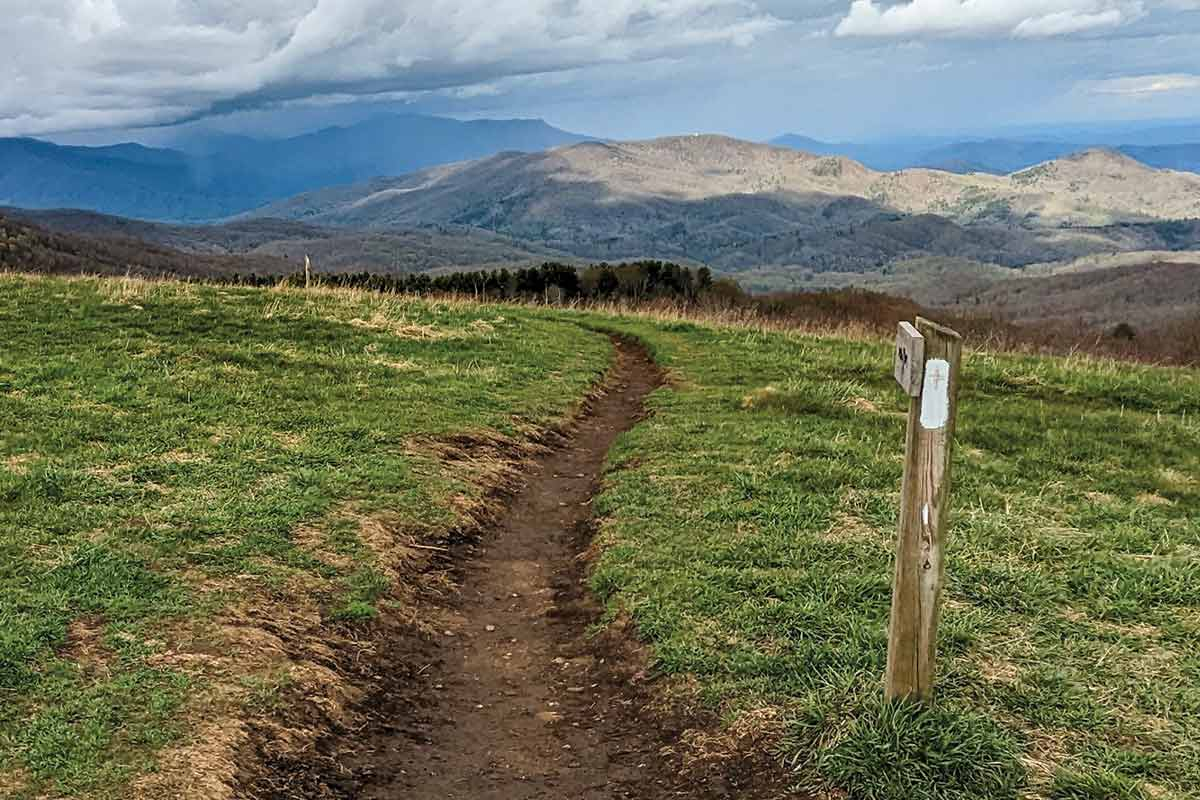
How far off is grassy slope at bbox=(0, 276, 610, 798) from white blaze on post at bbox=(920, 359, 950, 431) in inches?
212

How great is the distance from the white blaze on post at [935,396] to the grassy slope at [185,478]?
5.38 meters

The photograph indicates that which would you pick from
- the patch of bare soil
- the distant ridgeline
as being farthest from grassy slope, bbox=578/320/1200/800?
the distant ridgeline

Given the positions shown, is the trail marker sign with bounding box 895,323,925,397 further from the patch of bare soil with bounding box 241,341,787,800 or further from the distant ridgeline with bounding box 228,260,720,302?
the distant ridgeline with bounding box 228,260,720,302

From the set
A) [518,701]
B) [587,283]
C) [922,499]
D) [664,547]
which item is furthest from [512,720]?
[587,283]

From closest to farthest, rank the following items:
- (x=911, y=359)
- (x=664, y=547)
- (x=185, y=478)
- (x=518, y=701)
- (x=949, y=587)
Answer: (x=911, y=359) < (x=518, y=701) < (x=949, y=587) < (x=664, y=547) < (x=185, y=478)

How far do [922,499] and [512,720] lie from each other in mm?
3870

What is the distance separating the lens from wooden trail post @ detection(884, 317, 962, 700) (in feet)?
18.0

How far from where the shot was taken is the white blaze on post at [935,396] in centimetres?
546

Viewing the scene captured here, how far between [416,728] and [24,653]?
3.09 m

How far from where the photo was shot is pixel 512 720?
24.7 ft

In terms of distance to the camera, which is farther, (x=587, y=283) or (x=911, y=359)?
(x=587, y=283)

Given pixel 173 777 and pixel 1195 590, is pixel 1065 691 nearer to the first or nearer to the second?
pixel 1195 590

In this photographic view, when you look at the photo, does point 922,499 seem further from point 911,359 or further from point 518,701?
point 518,701

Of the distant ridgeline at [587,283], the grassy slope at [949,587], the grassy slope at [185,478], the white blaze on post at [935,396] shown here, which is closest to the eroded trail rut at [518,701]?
the grassy slope at [949,587]
